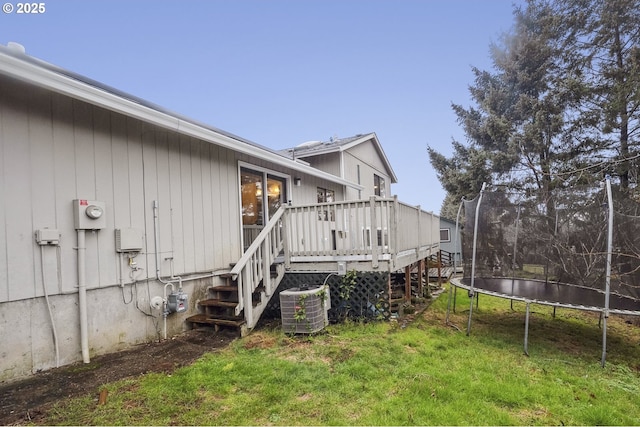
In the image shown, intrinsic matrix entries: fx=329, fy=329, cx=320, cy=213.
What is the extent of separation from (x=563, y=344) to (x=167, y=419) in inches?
223

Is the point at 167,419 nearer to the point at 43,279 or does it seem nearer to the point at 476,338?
the point at 43,279

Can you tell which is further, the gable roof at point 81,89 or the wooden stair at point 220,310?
the wooden stair at point 220,310

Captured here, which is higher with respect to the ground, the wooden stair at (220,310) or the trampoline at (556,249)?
the trampoline at (556,249)

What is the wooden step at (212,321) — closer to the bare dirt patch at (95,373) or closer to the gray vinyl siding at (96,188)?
the bare dirt patch at (95,373)

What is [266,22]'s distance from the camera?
1285 cm

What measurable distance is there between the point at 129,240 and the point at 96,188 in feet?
2.65

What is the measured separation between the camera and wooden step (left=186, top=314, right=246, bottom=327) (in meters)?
5.02

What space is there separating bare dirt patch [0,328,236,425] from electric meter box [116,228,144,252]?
1.38m

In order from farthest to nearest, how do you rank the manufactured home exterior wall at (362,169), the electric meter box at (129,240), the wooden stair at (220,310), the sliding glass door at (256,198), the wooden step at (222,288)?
the manufactured home exterior wall at (362,169)
the sliding glass door at (256,198)
the wooden step at (222,288)
the wooden stair at (220,310)
the electric meter box at (129,240)

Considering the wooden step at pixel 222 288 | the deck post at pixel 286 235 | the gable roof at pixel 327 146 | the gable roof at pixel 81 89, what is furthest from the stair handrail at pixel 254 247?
the gable roof at pixel 327 146

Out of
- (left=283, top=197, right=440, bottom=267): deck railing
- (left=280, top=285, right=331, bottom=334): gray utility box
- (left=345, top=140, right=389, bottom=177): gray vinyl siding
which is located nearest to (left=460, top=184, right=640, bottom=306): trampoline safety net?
(left=283, top=197, right=440, bottom=267): deck railing

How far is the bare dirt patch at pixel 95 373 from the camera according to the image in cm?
293

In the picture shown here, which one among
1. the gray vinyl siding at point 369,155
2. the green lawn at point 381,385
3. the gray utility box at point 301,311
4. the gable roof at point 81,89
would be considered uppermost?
the gray vinyl siding at point 369,155

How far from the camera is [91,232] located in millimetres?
4230
